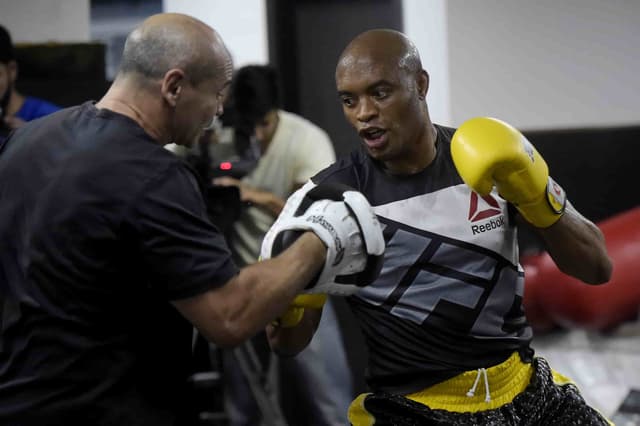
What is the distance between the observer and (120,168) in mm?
1661

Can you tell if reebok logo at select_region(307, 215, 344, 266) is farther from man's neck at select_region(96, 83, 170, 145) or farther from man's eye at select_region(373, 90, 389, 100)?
man's eye at select_region(373, 90, 389, 100)

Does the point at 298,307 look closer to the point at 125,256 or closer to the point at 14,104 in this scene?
the point at 125,256

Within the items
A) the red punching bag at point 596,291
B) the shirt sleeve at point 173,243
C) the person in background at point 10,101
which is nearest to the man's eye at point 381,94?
the shirt sleeve at point 173,243

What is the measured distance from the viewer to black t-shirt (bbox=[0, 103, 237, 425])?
1.65 meters

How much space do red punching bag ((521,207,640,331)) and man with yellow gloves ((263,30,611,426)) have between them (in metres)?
1.70

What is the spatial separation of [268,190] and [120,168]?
2.00 meters

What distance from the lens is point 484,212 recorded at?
6.93ft

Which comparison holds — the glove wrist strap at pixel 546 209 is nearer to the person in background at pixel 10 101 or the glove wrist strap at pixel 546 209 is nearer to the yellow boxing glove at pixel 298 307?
the yellow boxing glove at pixel 298 307

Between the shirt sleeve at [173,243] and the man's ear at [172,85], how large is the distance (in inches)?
7.1

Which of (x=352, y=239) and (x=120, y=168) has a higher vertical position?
(x=120, y=168)

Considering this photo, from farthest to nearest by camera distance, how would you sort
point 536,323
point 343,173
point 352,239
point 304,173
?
point 536,323 < point 304,173 < point 343,173 < point 352,239

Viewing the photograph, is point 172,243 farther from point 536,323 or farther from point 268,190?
point 536,323

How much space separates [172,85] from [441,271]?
2.38 feet

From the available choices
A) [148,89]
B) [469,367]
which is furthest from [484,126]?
[148,89]
